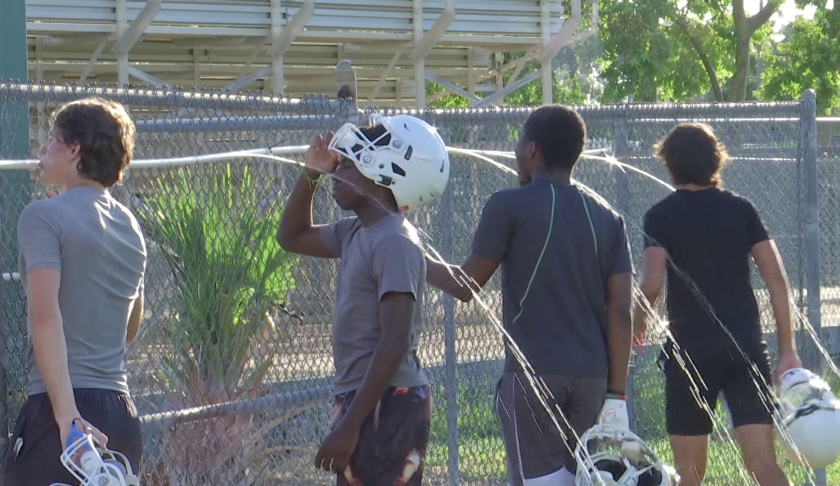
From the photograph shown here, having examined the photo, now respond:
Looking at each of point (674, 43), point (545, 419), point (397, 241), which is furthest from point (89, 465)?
point (674, 43)

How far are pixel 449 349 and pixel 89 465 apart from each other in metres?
2.62

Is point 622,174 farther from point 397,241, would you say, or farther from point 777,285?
point 397,241

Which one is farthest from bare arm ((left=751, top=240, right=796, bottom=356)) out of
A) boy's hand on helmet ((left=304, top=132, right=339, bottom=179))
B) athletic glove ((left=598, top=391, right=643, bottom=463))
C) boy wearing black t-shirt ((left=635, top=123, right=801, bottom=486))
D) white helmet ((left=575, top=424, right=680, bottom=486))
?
Answer: boy's hand on helmet ((left=304, top=132, right=339, bottom=179))

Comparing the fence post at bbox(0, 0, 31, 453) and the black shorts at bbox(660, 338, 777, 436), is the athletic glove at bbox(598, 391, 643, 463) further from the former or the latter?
the fence post at bbox(0, 0, 31, 453)

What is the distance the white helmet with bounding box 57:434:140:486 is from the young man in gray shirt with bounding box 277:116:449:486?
0.60 metres

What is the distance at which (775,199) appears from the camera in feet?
23.7

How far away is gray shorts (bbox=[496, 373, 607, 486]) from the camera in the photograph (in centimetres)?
411

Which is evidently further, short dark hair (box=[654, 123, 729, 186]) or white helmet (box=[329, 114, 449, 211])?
short dark hair (box=[654, 123, 729, 186])

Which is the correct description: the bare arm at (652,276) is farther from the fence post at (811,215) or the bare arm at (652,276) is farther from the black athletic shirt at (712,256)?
the fence post at (811,215)

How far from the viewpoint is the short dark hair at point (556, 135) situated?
4164mm

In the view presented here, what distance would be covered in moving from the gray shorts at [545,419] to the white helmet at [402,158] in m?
0.84

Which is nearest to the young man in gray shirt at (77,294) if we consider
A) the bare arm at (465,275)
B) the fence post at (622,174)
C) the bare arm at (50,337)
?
the bare arm at (50,337)

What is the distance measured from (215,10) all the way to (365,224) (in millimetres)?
12380

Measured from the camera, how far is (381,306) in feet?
11.5
